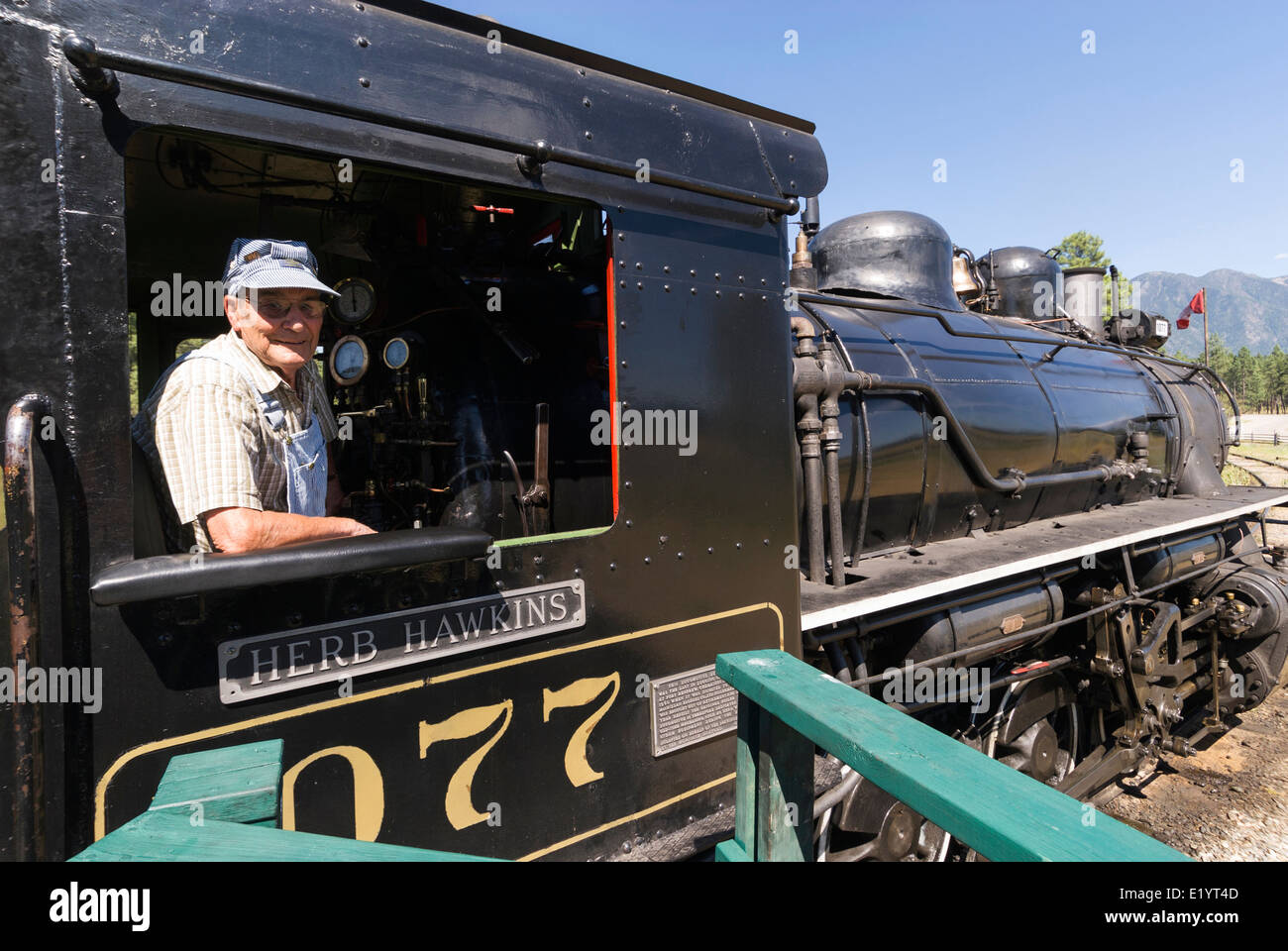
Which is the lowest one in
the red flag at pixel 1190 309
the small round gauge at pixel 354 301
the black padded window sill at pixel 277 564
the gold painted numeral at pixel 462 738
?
the gold painted numeral at pixel 462 738

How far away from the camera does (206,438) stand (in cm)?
141

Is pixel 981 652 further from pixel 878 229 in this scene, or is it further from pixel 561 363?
pixel 878 229

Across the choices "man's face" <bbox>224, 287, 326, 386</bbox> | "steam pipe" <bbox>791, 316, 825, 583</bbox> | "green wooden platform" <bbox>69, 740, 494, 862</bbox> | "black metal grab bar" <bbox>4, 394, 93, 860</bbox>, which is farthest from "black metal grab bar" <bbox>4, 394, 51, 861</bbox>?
"steam pipe" <bbox>791, 316, 825, 583</bbox>

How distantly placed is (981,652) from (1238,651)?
386 cm

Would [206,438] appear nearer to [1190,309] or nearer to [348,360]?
[348,360]

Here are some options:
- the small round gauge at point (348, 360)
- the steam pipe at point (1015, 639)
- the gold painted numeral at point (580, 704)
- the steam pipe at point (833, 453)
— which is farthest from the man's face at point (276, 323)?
the steam pipe at point (1015, 639)

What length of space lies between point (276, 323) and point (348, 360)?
0.65 m

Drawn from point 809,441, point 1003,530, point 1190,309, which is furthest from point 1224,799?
point 1190,309

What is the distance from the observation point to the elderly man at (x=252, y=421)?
140 centimetres

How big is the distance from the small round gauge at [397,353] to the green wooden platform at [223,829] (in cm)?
133

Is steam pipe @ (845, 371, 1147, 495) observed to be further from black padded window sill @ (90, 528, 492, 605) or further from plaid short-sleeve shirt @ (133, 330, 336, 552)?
plaid short-sleeve shirt @ (133, 330, 336, 552)

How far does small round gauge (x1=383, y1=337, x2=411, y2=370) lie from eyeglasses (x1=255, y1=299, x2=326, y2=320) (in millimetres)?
571

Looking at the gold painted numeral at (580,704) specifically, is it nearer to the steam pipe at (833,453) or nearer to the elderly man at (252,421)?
the elderly man at (252,421)

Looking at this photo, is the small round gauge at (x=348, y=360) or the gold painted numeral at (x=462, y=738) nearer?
the gold painted numeral at (x=462, y=738)
